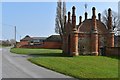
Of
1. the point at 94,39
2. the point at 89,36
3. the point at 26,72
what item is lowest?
the point at 26,72

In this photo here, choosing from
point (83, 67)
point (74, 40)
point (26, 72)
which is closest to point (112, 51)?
point (74, 40)

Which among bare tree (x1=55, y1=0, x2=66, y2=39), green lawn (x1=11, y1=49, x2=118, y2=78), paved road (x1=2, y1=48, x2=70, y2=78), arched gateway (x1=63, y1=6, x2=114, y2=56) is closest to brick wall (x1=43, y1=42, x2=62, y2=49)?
bare tree (x1=55, y1=0, x2=66, y2=39)

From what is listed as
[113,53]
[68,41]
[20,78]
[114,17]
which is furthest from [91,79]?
[114,17]

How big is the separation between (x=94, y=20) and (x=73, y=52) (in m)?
5.99

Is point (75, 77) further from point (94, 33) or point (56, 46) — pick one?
point (56, 46)

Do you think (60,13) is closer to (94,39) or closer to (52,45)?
(52,45)

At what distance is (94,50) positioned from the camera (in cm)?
4094

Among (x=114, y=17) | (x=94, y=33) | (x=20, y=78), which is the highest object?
(x=114, y=17)

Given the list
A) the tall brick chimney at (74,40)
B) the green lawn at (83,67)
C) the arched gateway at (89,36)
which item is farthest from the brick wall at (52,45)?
the green lawn at (83,67)

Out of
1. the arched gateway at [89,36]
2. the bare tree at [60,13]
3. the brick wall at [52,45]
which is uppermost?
the bare tree at [60,13]

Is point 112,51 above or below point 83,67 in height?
above

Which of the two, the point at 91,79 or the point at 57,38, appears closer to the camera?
the point at 91,79

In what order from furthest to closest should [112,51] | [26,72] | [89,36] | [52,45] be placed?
1. [52,45]
2. [89,36]
3. [112,51]
4. [26,72]

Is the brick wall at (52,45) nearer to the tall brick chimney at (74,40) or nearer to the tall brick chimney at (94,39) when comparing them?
the tall brick chimney at (94,39)
